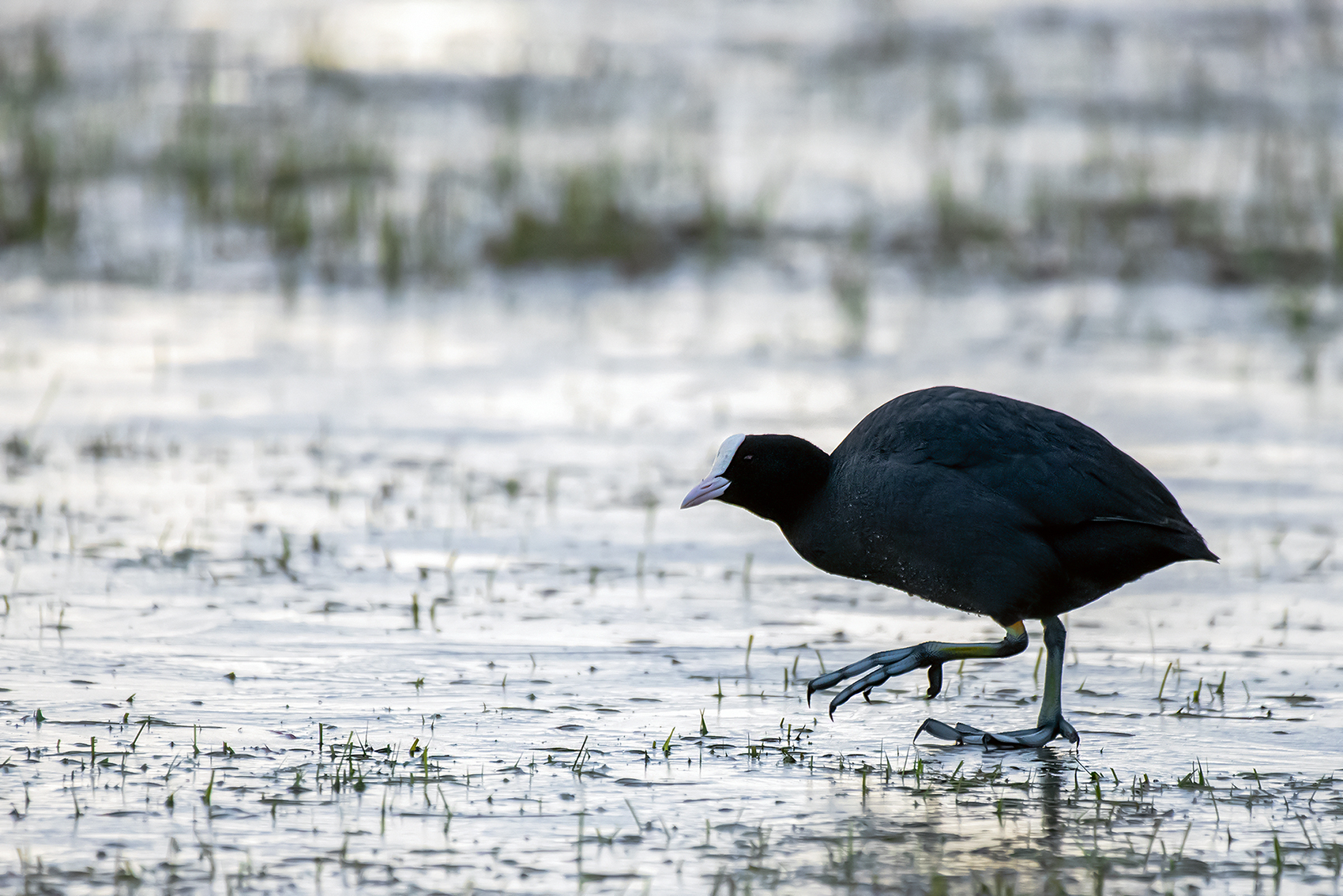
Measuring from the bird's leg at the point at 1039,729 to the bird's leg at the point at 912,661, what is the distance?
5.7 inches

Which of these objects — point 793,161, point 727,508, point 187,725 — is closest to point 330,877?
point 187,725

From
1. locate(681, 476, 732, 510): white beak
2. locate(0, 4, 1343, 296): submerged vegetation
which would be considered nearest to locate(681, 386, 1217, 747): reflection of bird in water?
locate(681, 476, 732, 510): white beak

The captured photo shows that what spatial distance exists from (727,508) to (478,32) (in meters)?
17.3

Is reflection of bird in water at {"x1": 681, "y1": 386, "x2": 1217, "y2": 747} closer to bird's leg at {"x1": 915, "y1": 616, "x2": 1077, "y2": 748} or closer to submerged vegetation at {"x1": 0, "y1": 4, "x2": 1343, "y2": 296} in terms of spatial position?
bird's leg at {"x1": 915, "y1": 616, "x2": 1077, "y2": 748}

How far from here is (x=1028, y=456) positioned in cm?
525

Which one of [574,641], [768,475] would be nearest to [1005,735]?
[768,475]

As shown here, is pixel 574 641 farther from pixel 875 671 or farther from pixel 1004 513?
pixel 1004 513

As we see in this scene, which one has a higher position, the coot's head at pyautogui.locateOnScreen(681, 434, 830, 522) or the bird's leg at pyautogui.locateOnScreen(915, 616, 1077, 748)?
the coot's head at pyautogui.locateOnScreen(681, 434, 830, 522)

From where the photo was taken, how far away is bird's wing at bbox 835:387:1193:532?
5.16 m

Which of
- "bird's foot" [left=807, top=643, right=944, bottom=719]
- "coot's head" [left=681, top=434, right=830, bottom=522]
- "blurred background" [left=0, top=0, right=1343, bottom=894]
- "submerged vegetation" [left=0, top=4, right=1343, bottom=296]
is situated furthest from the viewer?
"submerged vegetation" [left=0, top=4, right=1343, bottom=296]

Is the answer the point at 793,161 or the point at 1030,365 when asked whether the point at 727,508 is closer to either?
the point at 1030,365

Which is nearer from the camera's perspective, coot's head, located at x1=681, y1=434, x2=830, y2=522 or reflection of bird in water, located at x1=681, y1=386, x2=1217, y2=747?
reflection of bird in water, located at x1=681, y1=386, x2=1217, y2=747

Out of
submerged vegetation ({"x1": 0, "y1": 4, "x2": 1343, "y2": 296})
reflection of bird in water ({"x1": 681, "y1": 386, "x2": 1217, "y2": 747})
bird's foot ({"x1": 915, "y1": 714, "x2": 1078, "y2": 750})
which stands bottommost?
bird's foot ({"x1": 915, "y1": 714, "x2": 1078, "y2": 750})

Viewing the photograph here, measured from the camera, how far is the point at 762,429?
9344mm
